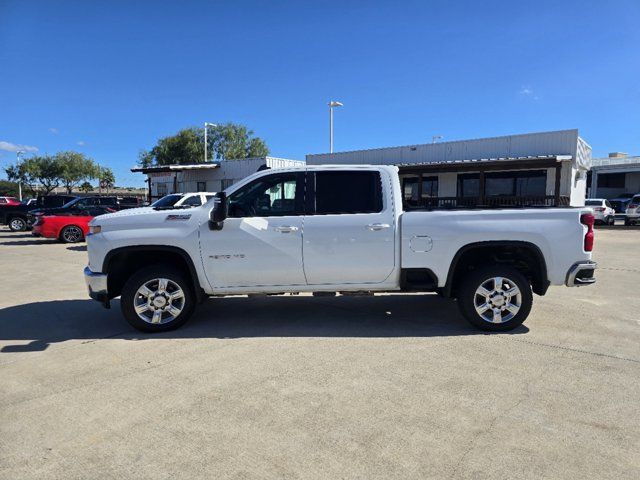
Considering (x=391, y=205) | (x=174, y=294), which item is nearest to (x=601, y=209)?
(x=391, y=205)

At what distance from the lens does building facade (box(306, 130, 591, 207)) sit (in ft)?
70.7

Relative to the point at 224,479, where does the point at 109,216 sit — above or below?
above

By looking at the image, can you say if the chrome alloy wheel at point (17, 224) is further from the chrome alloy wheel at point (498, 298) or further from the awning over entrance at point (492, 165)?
the chrome alloy wheel at point (498, 298)

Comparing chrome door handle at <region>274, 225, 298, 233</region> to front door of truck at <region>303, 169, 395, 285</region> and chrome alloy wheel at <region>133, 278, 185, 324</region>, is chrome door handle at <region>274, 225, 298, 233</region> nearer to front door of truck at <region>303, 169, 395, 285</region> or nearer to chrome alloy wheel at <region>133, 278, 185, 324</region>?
front door of truck at <region>303, 169, 395, 285</region>

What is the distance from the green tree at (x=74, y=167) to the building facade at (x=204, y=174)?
115 feet

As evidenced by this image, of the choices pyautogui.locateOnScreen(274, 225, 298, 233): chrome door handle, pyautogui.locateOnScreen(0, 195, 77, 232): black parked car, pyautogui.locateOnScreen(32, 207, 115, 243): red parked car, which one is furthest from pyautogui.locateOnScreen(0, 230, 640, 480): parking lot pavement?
pyautogui.locateOnScreen(0, 195, 77, 232): black parked car

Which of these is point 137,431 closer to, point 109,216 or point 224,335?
point 224,335

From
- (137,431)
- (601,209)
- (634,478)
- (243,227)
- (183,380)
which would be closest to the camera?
(634,478)

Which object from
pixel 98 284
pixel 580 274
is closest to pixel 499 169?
pixel 580 274

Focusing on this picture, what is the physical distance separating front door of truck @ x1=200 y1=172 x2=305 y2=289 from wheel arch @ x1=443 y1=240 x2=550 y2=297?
1.76 m

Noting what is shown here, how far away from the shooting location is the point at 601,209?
84.3 ft

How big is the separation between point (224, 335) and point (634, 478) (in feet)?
13.0

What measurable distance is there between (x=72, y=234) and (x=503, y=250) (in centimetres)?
1557

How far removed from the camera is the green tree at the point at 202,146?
60.6 meters
